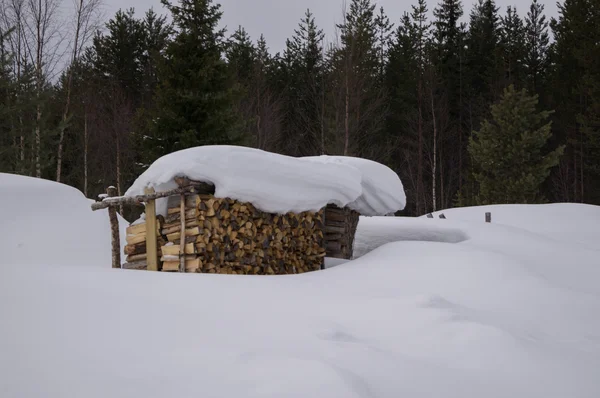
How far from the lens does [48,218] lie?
963 cm

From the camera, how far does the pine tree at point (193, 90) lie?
44.2 feet

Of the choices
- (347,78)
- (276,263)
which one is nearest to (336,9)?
(347,78)

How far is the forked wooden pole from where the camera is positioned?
609 cm

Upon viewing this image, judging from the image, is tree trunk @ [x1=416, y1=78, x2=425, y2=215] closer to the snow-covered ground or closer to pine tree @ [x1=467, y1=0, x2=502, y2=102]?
pine tree @ [x1=467, y1=0, x2=502, y2=102]

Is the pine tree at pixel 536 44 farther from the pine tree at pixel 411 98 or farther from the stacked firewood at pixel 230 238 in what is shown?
the stacked firewood at pixel 230 238

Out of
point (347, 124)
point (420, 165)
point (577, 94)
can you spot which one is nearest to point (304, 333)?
point (347, 124)

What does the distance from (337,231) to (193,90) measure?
7.54 m

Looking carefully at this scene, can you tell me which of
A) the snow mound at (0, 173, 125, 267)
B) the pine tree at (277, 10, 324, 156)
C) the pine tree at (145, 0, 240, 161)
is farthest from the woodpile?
the pine tree at (277, 10, 324, 156)

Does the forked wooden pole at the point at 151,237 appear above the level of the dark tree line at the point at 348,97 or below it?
below

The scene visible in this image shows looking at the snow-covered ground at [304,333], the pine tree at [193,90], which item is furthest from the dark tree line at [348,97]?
the snow-covered ground at [304,333]

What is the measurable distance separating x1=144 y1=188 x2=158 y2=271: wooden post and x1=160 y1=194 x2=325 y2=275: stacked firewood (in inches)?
5.3

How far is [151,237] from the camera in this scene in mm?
6164

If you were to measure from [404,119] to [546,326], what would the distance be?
2295 cm

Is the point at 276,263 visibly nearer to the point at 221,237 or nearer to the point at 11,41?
the point at 221,237
